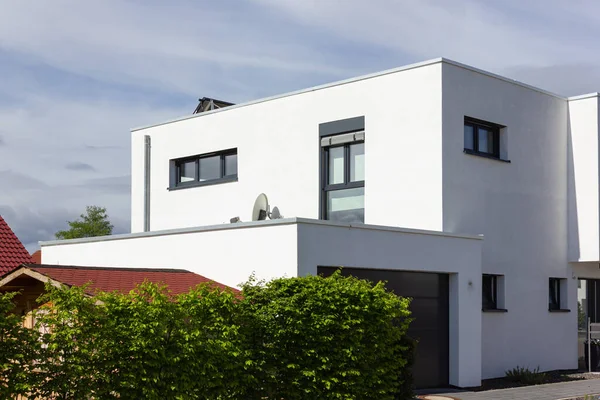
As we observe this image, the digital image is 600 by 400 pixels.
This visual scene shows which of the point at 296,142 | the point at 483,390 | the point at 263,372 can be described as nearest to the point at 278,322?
the point at 263,372

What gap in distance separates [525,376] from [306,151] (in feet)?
24.2

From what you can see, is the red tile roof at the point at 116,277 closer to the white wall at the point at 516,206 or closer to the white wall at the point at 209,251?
the white wall at the point at 209,251

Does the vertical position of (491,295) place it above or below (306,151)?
below

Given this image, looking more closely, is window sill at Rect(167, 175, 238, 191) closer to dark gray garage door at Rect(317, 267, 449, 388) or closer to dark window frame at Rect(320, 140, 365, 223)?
dark window frame at Rect(320, 140, 365, 223)

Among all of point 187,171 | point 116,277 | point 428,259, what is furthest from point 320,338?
point 187,171

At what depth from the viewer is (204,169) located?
25.3 meters

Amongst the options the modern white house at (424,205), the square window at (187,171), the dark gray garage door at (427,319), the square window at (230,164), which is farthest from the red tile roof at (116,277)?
the square window at (187,171)

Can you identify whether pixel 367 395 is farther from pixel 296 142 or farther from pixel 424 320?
pixel 296 142

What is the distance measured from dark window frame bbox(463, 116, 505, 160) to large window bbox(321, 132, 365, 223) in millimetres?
2512

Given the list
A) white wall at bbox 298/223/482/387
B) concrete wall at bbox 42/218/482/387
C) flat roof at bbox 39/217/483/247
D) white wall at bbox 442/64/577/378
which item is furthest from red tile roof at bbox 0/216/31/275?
white wall at bbox 442/64/577/378

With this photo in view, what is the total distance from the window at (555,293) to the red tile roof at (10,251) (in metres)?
13.6

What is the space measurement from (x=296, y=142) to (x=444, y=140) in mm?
4204

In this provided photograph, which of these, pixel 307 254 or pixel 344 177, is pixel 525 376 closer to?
pixel 344 177

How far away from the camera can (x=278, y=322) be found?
12.8 metres
